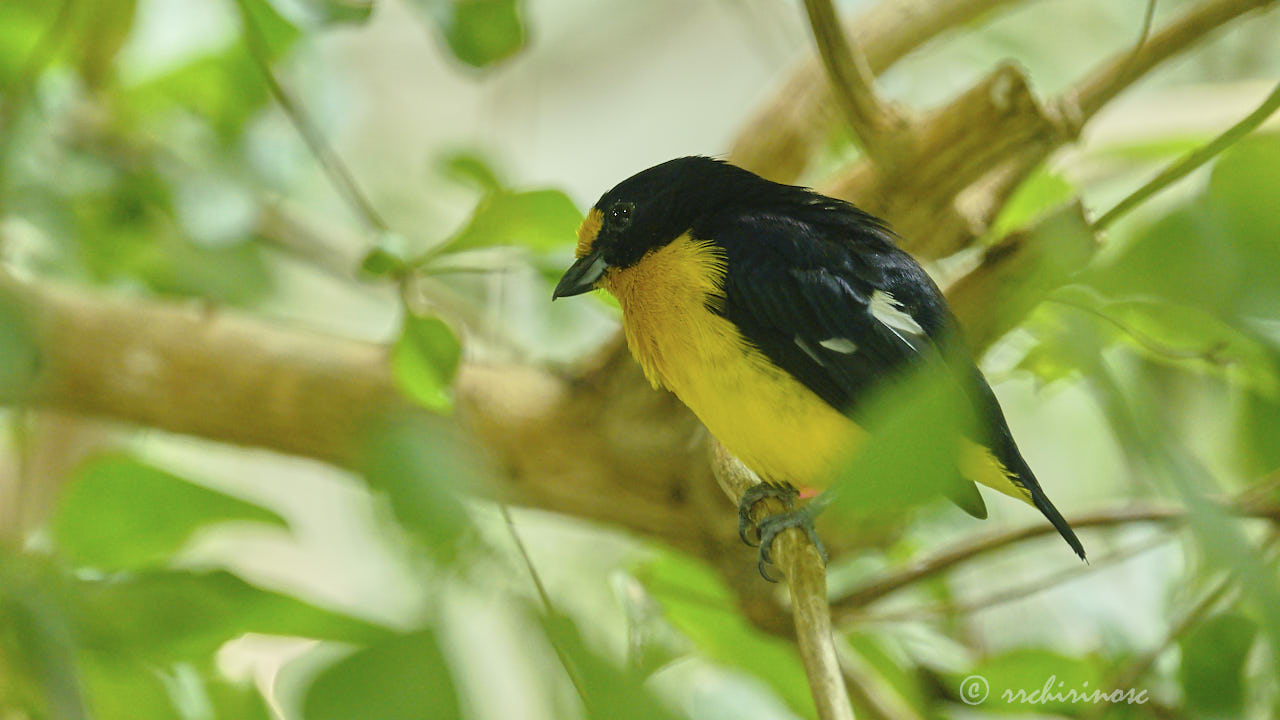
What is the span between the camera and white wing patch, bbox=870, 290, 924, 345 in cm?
133

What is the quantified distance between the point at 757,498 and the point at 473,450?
438 mm

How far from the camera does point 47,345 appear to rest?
1797mm

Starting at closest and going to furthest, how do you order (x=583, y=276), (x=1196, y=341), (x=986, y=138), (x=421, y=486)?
1. (x=421, y=486)
2. (x=1196, y=341)
3. (x=986, y=138)
4. (x=583, y=276)

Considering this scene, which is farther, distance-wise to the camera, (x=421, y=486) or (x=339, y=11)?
(x=339, y=11)

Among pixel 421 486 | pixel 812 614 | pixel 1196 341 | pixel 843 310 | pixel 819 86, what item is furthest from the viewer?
pixel 819 86

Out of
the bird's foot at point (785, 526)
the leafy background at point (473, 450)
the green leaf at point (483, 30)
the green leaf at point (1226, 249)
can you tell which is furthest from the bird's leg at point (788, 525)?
the green leaf at point (1226, 249)

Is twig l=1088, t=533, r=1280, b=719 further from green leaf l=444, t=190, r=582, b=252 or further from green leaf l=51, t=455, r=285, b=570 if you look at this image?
green leaf l=51, t=455, r=285, b=570

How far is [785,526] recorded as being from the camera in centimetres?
131

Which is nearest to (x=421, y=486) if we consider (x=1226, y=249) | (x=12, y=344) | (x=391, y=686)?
(x=391, y=686)

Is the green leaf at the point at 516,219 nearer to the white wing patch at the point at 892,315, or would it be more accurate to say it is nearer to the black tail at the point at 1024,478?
the white wing patch at the point at 892,315

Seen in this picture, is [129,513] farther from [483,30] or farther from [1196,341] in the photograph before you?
[1196,341]

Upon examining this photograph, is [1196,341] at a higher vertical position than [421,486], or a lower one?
lower

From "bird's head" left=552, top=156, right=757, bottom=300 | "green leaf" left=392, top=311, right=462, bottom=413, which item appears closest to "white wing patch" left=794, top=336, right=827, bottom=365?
"bird's head" left=552, top=156, right=757, bottom=300

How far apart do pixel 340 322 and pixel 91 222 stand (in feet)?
6.84
